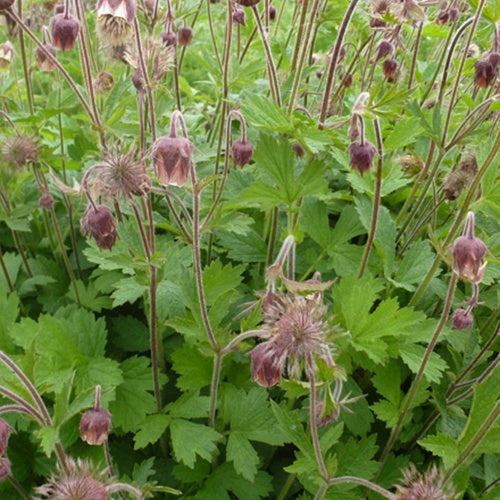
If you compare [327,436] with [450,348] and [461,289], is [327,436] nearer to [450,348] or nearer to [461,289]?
[450,348]

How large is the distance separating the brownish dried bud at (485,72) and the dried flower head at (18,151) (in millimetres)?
1557

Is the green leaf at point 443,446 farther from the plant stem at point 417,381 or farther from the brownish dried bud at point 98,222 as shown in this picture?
the brownish dried bud at point 98,222

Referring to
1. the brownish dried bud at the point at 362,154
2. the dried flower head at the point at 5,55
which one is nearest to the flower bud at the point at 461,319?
the brownish dried bud at the point at 362,154

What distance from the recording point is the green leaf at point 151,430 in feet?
5.35

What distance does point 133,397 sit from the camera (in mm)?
1753

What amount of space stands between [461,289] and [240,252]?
0.87 meters

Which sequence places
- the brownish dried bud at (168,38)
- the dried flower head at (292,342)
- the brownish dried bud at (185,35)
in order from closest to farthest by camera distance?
the dried flower head at (292,342) → the brownish dried bud at (168,38) → the brownish dried bud at (185,35)

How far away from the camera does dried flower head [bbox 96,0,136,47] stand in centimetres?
150

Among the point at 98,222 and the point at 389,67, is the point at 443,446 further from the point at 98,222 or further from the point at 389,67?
the point at 389,67

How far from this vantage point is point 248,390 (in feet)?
6.14

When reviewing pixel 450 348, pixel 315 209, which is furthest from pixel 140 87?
pixel 450 348

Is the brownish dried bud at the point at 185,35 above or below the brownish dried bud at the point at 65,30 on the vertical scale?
below

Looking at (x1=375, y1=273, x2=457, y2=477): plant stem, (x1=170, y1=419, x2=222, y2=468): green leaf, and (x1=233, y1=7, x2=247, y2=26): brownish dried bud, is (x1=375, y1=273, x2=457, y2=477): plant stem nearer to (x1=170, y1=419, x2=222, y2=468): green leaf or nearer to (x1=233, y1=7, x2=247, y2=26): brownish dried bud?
(x1=170, y1=419, x2=222, y2=468): green leaf

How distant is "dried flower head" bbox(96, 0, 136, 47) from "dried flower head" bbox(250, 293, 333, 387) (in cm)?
92
